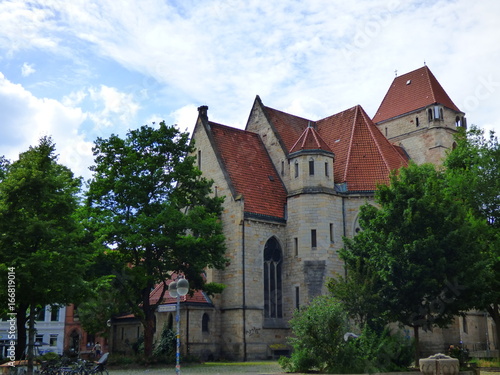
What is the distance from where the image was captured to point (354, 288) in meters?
26.3

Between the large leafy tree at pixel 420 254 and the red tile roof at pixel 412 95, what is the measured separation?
→ 22319mm

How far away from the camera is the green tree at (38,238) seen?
20.0m

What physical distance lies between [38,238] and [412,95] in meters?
37.1

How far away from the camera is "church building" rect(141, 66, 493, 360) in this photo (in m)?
35.2

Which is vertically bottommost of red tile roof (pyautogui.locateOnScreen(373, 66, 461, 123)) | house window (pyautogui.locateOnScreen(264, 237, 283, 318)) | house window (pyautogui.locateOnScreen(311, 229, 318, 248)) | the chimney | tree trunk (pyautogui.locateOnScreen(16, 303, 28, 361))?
tree trunk (pyautogui.locateOnScreen(16, 303, 28, 361))

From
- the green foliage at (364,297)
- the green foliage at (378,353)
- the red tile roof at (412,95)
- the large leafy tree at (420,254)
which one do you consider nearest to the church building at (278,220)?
the red tile roof at (412,95)

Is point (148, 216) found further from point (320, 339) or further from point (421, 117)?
point (421, 117)

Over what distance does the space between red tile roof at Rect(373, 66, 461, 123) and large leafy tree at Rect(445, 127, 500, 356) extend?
507 inches

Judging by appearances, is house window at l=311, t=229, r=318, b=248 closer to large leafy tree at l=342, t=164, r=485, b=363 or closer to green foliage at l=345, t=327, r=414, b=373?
large leafy tree at l=342, t=164, r=485, b=363

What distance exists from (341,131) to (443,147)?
28.7 ft

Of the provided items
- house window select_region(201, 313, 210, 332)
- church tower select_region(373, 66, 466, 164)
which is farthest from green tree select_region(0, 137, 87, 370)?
church tower select_region(373, 66, 466, 164)

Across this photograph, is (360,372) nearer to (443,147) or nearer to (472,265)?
(472,265)

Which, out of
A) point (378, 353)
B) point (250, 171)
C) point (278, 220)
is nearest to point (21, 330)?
point (378, 353)

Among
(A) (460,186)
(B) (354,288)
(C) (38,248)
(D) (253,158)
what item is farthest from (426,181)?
(C) (38,248)
